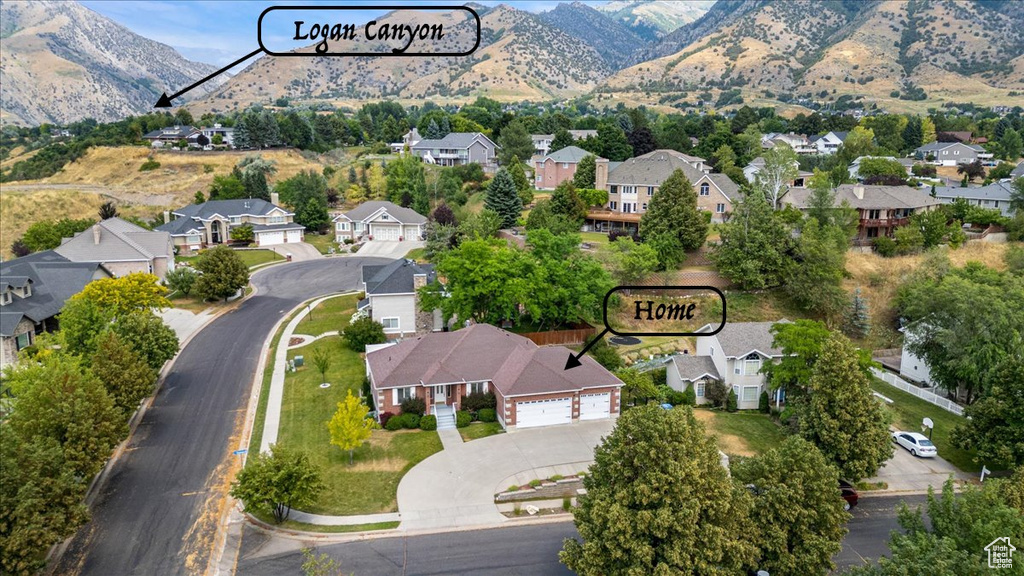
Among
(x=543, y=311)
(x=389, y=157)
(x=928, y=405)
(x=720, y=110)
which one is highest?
(x=720, y=110)

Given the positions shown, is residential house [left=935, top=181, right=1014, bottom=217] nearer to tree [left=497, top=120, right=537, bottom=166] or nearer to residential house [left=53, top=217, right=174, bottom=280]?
tree [left=497, top=120, right=537, bottom=166]

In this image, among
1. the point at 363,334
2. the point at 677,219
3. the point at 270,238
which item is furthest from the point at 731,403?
the point at 270,238

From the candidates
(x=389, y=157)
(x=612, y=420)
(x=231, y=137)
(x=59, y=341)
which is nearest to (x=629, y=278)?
(x=612, y=420)

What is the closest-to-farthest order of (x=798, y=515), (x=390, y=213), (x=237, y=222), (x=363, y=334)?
1. (x=798, y=515)
2. (x=363, y=334)
3. (x=390, y=213)
4. (x=237, y=222)

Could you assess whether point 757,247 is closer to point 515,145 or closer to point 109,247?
point 515,145

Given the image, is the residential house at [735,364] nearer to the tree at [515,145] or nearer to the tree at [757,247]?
the tree at [757,247]

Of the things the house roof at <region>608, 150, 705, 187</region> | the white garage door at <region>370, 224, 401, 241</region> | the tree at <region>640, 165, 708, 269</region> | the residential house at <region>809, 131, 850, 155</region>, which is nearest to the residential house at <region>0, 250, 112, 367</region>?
the white garage door at <region>370, 224, 401, 241</region>

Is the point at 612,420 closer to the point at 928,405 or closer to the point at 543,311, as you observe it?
the point at 543,311
